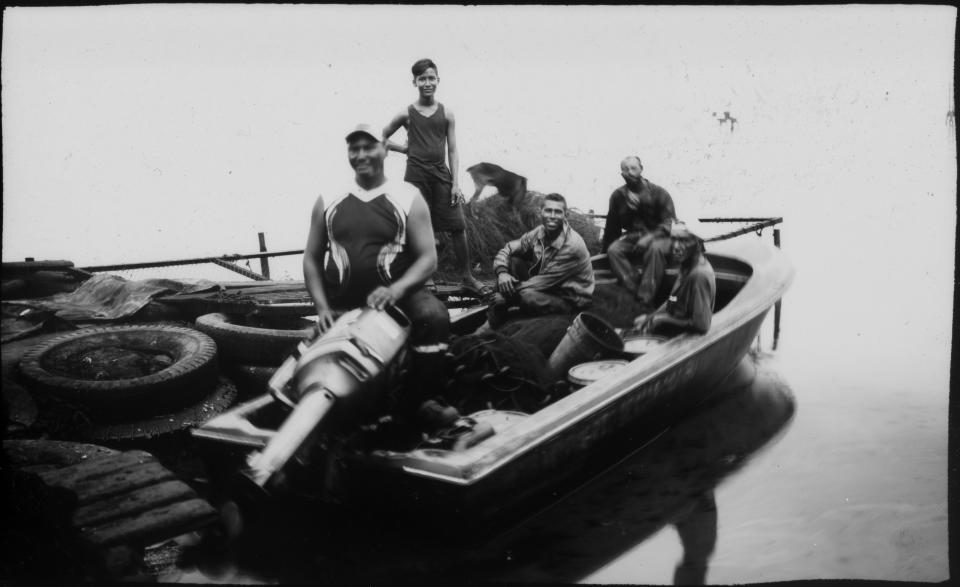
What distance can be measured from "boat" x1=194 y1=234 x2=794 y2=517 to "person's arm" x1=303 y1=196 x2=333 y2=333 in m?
0.63

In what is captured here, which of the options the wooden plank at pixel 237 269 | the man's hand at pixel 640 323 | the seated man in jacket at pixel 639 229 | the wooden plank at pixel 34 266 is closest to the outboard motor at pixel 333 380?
the wooden plank at pixel 34 266

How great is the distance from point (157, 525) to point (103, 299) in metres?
2.23

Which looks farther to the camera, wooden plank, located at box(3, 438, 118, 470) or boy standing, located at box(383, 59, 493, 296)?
boy standing, located at box(383, 59, 493, 296)

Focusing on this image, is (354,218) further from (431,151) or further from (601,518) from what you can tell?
(601,518)

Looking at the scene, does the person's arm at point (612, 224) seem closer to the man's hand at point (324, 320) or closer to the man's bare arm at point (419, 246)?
the man's bare arm at point (419, 246)

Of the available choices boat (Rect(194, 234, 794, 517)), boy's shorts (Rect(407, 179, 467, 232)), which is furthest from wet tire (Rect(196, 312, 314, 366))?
boy's shorts (Rect(407, 179, 467, 232))

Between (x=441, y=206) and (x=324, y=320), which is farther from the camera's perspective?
(x=441, y=206)

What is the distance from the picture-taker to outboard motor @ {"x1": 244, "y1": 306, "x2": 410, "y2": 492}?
115 inches

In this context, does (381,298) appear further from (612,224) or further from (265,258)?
(265,258)

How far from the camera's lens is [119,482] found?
3.34 m

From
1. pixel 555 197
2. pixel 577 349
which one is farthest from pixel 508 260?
pixel 577 349

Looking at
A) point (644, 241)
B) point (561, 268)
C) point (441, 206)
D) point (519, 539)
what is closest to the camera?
point (519, 539)

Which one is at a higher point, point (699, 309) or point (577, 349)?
point (699, 309)

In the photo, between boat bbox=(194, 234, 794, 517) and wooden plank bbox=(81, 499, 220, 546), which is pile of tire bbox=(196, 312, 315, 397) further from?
wooden plank bbox=(81, 499, 220, 546)
